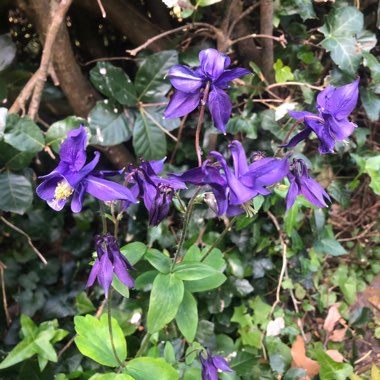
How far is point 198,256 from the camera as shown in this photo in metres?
1.06

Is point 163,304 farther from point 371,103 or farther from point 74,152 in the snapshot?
point 371,103

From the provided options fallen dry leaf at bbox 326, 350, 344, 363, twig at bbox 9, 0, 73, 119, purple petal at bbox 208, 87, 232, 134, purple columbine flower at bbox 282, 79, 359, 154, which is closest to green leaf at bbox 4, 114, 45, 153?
twig at bbox 9, 0, 73, 119

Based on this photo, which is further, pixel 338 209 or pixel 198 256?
pixel 338 209

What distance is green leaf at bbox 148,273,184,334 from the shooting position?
0.81 meters

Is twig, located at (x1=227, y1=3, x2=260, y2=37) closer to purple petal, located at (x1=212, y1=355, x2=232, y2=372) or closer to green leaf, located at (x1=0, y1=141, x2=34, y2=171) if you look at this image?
green leaf, located at (x1=0, y1=141, x2=34, y2=171)

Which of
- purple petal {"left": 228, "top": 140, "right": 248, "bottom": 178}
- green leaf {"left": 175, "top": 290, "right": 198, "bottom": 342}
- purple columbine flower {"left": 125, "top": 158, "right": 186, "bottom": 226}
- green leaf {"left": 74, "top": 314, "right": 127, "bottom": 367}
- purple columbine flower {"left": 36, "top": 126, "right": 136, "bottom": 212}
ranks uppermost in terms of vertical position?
purple columbine flower {"left": 36, "top": 126, "right": 136, "bottom": 212}

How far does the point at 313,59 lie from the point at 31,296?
1.23 meters

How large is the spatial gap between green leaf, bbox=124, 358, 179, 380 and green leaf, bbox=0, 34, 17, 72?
0.92 metres

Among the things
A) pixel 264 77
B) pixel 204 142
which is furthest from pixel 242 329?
pixel 264 77

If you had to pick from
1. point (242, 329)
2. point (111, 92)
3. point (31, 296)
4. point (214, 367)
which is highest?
point (111, 92)

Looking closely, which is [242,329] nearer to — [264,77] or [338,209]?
[338,209]

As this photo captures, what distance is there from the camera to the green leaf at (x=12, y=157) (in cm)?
122

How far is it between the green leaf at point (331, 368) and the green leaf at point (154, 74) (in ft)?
2.98

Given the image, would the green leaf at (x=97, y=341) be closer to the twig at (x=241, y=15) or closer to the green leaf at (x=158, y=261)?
the green leaf at (x=158, y=261)
